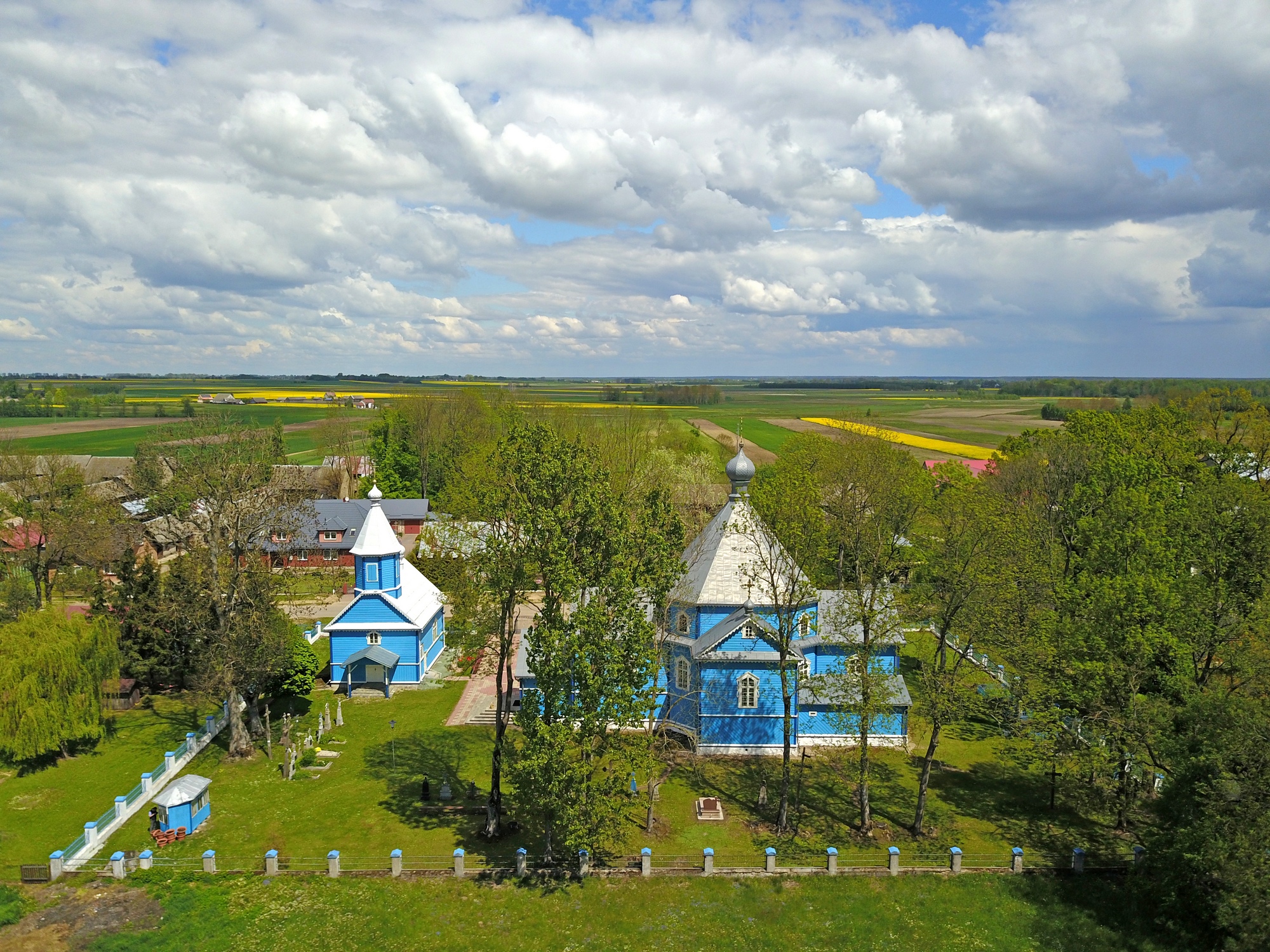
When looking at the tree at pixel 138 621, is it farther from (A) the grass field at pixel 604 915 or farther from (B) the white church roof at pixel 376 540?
(A) the grass field at pixel 604 915

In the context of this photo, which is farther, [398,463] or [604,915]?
[398,463]

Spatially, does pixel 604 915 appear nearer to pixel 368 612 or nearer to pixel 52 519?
pixel 368 612

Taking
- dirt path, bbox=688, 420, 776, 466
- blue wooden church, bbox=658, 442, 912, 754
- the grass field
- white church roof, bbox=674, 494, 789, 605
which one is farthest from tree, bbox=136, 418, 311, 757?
dirt path, bbox=688, 420, 776, 466

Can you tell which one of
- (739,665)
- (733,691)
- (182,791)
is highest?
(739,665)

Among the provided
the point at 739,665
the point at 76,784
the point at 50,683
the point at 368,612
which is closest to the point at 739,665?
the point at 739,665

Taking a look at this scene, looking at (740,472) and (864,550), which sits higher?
(740,472)

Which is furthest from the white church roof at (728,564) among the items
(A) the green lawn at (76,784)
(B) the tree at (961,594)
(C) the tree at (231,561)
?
(A) the green lawn at (76,784)

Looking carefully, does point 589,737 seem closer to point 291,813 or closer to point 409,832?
point 409,832
